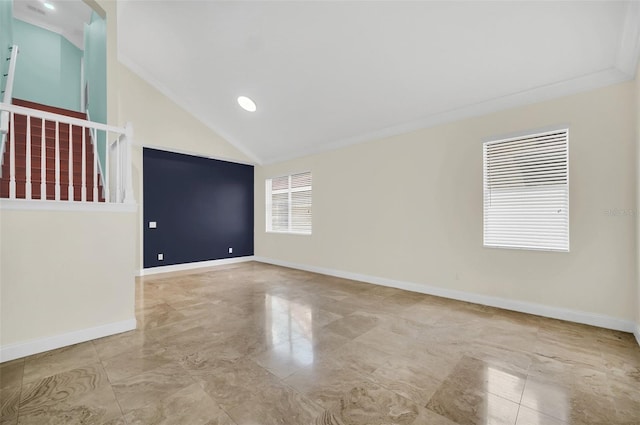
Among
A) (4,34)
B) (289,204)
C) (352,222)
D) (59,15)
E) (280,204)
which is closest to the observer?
(4,34)

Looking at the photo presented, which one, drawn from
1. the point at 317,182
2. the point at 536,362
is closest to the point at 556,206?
the point at 536,362

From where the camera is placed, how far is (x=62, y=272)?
8.18ft

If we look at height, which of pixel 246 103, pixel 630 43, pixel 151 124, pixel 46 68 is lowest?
pixel 630 43

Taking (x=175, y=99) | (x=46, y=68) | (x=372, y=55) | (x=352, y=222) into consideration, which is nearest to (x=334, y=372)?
(x=352, y=222)

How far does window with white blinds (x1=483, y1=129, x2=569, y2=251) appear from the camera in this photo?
125 inches

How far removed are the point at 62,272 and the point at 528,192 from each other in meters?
5.15

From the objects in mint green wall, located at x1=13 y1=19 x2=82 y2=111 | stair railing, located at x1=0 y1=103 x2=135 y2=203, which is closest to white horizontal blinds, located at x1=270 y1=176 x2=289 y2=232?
stair railing, located at x1=0 y1=103 x2=135 y2=203

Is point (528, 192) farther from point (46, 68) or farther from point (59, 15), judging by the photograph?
point (46, 68)

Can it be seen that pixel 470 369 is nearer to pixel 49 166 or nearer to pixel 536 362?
pixel 536 362

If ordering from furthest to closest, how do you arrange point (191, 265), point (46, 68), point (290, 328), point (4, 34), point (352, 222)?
1. point (191, 265)
2. point (46, 68)
3. point (352, 222)
4. point (4, 34)
5. point (290, 328)

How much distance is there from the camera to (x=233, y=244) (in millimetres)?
7242

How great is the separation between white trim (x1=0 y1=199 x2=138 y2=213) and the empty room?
0.02 m

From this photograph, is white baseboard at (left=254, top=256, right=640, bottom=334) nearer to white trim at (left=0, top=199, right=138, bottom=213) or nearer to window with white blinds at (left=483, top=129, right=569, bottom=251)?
window with white blinds at (left=483, top=129, right=569, bottom=251)

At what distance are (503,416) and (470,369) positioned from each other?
52 cm
